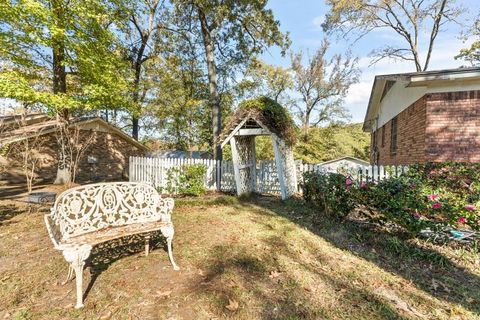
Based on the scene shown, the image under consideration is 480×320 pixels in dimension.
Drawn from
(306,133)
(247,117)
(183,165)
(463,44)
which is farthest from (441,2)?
(183,165)

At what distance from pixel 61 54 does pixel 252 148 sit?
8316 mm

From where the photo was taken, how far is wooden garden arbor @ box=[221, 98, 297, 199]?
8.01m

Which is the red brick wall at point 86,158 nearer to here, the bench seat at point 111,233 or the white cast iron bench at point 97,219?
the white cast iron bench at point 97,219

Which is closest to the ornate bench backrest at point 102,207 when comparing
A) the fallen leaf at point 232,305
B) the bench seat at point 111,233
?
the bench seat at point 111,233

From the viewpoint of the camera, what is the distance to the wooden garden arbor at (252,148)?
8.01 metres

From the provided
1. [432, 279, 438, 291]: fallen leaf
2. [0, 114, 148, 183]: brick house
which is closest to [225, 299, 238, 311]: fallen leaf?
[432, 279, 438, 291]: fallen leaf

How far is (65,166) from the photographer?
11.3 metres

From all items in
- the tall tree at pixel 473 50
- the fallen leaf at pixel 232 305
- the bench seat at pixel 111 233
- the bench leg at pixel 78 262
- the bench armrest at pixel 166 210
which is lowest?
the fallen leaf at pixel 232 305

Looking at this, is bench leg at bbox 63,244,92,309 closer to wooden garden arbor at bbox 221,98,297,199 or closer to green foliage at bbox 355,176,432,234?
green foliage at bbox 355,176,432,234

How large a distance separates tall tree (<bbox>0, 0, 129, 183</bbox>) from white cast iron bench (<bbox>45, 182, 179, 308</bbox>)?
6955 mm

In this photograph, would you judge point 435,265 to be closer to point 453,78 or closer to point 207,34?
point 453,78

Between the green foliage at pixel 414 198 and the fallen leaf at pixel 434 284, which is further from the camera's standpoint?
the green foliage at pixel 414 198

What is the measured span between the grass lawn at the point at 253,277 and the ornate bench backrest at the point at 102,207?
66cm

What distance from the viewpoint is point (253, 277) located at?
10.6 ft
